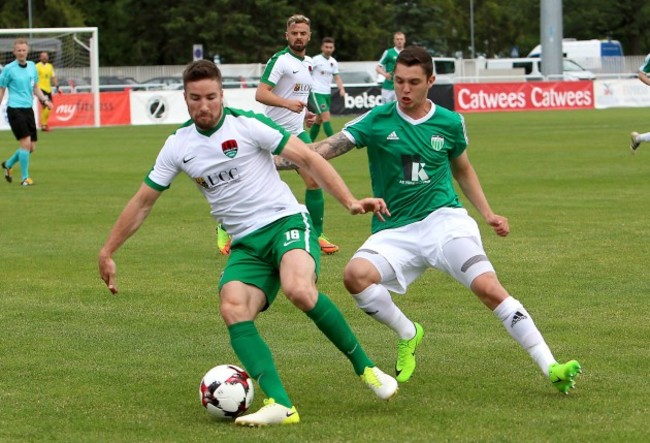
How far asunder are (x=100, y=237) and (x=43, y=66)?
2132 centimetres

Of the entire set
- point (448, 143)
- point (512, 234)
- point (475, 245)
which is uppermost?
point (448, 143)

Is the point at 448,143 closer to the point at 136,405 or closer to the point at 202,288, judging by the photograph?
the point at 136,405

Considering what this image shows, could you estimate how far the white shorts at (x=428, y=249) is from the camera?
6844mm

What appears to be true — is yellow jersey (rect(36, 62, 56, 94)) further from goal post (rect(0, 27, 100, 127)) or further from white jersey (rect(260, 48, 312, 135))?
white jersey (rect(260, 48, 312, 135))

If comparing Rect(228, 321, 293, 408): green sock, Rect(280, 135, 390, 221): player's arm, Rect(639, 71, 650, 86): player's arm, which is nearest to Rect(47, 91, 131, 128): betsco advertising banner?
Rect(639, 71, 650, 86): player's arm

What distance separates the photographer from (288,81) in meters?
13.9

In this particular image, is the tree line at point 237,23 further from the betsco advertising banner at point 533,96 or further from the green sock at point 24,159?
the green sock at point 24,159

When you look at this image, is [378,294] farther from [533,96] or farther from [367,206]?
[533,96]

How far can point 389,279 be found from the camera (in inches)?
276

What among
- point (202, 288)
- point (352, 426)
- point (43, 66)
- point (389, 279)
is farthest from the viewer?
point (43, 66)

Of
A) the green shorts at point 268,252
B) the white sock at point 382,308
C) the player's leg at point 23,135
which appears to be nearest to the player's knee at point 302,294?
the green shorts at point 268,252

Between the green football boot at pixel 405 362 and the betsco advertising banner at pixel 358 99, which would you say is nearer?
the green football boot at pixel 405 362

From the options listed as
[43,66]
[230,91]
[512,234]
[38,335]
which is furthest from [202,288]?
[230,91]

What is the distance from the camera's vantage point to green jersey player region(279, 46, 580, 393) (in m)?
6.91
